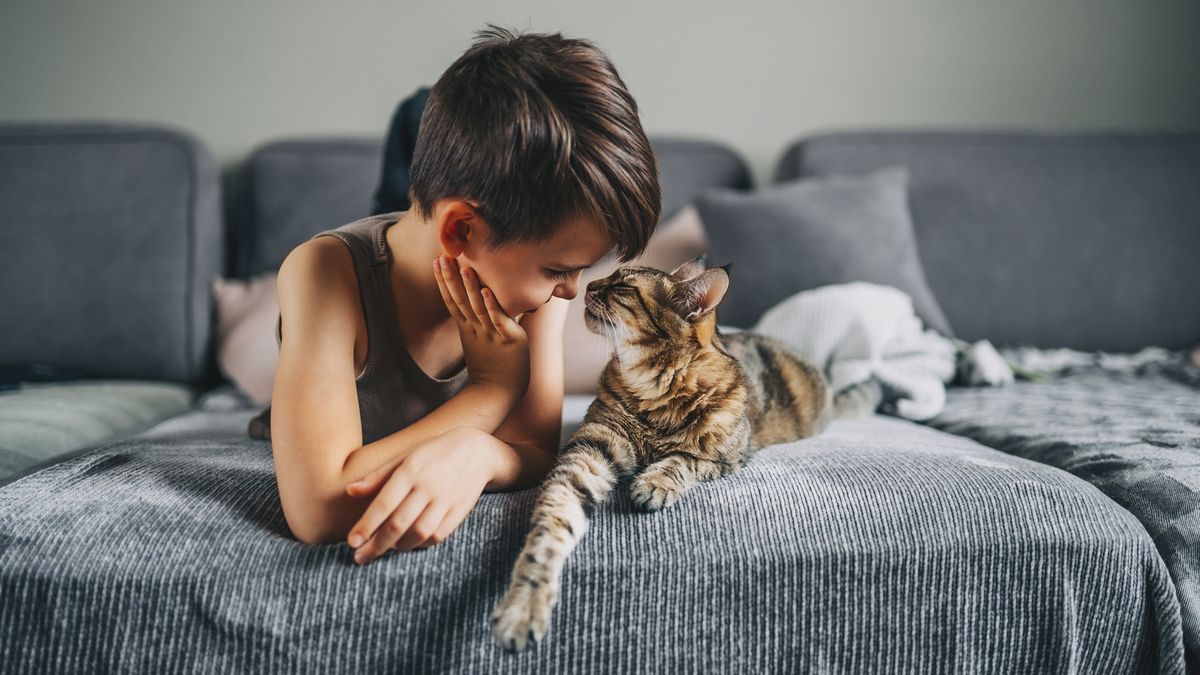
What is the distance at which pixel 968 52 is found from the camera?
222 cm

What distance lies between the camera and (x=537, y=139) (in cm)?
77

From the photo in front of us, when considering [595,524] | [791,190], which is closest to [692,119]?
[791,190]

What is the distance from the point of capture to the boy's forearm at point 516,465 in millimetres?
859

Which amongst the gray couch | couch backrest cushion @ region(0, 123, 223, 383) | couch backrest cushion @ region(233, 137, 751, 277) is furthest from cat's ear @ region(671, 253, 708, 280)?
couch backrest cushion @ region(0, 123, 223, 383)

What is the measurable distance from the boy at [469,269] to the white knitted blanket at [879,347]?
0.67 metres

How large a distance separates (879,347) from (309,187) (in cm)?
133

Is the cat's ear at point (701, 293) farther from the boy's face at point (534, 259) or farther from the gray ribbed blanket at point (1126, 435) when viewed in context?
the gray ribbed blanket at point (1126, 435)

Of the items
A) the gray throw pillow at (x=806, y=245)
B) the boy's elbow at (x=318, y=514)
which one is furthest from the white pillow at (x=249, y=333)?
the gray throw pillow at (x=806, y=245)

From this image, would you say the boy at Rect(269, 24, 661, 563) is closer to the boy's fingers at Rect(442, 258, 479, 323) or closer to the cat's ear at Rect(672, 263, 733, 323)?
the boy's fingers at Rect(442, 258, 479, 323)

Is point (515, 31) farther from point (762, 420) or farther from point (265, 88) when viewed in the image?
point (265, 88)

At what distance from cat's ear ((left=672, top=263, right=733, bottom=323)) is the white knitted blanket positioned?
1.45ft

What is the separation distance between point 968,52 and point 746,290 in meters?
1.18

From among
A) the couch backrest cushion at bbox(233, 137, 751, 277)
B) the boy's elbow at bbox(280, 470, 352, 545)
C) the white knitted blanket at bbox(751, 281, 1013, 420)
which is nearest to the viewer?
the boy's elbow at bbox(280, 470, 352, 545)

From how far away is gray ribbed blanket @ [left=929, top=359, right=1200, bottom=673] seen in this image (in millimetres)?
845
